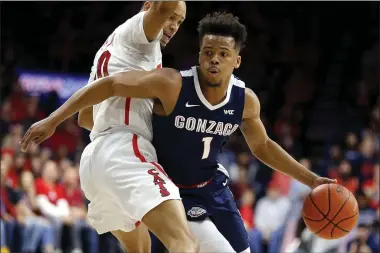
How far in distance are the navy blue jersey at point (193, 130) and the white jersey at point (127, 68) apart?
103 mm

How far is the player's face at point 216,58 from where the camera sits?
13.3ft

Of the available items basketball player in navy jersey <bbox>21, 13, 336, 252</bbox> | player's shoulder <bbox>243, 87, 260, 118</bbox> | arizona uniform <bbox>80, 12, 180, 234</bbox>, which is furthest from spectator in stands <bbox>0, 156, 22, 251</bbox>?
player's shoulder <bbox>243, 87, 260, 118</bbox>

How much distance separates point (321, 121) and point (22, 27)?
5.93 meters

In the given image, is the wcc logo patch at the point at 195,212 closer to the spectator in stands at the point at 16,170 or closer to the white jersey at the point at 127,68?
the white jersey at the point at 127,68

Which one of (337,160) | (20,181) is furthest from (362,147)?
(20,181)

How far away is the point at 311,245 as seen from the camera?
8.74m

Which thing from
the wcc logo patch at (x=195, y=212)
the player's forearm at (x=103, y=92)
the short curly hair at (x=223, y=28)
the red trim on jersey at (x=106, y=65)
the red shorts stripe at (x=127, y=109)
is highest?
the short curly hair at (x=223, y=28)

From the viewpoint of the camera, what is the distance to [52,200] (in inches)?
377

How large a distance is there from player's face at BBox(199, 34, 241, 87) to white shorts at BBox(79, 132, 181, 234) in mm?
538

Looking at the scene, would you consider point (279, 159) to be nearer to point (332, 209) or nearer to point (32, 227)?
point (332, 209)

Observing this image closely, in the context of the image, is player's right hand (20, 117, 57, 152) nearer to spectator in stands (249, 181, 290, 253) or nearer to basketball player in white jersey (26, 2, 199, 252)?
basketball player in white jersey (26, 2, 199, 252)

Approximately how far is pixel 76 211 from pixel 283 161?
18.1 feet

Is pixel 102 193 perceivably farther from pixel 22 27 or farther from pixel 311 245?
pixel 22 27

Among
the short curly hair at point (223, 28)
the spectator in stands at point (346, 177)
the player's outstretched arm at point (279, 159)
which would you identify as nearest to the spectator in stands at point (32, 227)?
the spectator in stands at point (346, 177)
